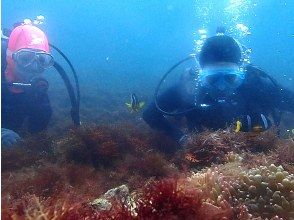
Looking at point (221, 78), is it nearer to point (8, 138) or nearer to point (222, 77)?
point (222, 77)

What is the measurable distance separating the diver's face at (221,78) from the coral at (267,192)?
2886mm

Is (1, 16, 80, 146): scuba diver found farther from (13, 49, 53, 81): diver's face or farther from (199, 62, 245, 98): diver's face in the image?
(199, 62, 245, 98): diver's face

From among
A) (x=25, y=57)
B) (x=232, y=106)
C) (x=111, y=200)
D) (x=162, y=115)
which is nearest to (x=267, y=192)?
(x=111, y=200)

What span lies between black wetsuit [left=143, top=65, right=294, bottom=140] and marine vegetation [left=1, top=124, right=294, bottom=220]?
2.53 ft

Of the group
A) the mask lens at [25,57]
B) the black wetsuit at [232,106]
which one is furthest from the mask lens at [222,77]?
the mask lens at [25,57]

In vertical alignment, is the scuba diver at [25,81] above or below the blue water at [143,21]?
below

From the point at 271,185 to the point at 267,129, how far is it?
94.7 inches

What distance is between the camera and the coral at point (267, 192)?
144 inches

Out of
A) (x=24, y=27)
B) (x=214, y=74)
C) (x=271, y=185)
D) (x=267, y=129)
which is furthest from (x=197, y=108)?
(x=24, y=27)

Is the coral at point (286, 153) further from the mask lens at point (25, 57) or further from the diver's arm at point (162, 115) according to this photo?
the mask lens at point (25, 57)

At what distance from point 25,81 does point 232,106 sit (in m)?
5.04

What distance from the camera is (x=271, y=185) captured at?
3967mm

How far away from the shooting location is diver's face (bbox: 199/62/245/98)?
6828 millimetres

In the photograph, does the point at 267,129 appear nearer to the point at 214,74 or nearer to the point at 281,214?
the point at 214,74
